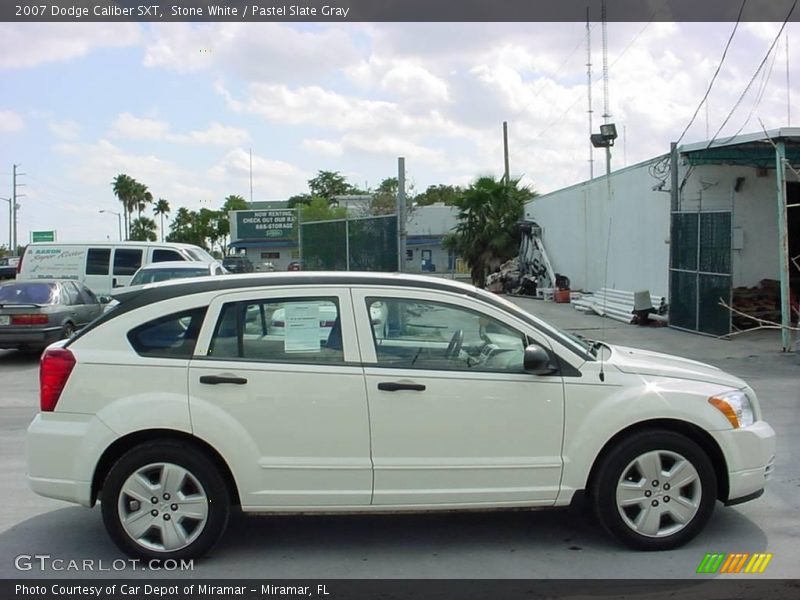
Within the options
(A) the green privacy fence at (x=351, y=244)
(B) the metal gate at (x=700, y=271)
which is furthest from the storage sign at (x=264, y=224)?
(B) the metal gate at (x=700, y=271)

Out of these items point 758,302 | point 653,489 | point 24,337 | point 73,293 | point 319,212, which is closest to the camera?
point 653,489

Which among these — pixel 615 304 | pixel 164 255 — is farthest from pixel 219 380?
pixel 615 304

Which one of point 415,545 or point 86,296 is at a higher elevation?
point 86,296

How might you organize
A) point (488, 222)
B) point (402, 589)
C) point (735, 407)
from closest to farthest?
point (402, 589)
point (735, 407)
point (488, 222)

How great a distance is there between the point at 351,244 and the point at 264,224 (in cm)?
4831

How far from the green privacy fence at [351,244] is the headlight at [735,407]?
9.84m

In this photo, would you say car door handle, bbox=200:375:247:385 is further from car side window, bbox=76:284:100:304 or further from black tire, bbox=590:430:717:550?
car side window, bbox=76:284:100:304

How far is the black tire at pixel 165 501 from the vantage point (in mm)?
4441

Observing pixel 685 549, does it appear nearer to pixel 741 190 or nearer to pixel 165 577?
pixel 165 577

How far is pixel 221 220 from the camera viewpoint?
92.3 meters

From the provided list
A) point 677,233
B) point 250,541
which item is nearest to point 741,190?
point 677,233

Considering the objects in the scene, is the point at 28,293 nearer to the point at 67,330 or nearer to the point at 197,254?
the point at 67,330

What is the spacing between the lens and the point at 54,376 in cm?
454

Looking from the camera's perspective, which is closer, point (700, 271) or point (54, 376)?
point (54, 376)
